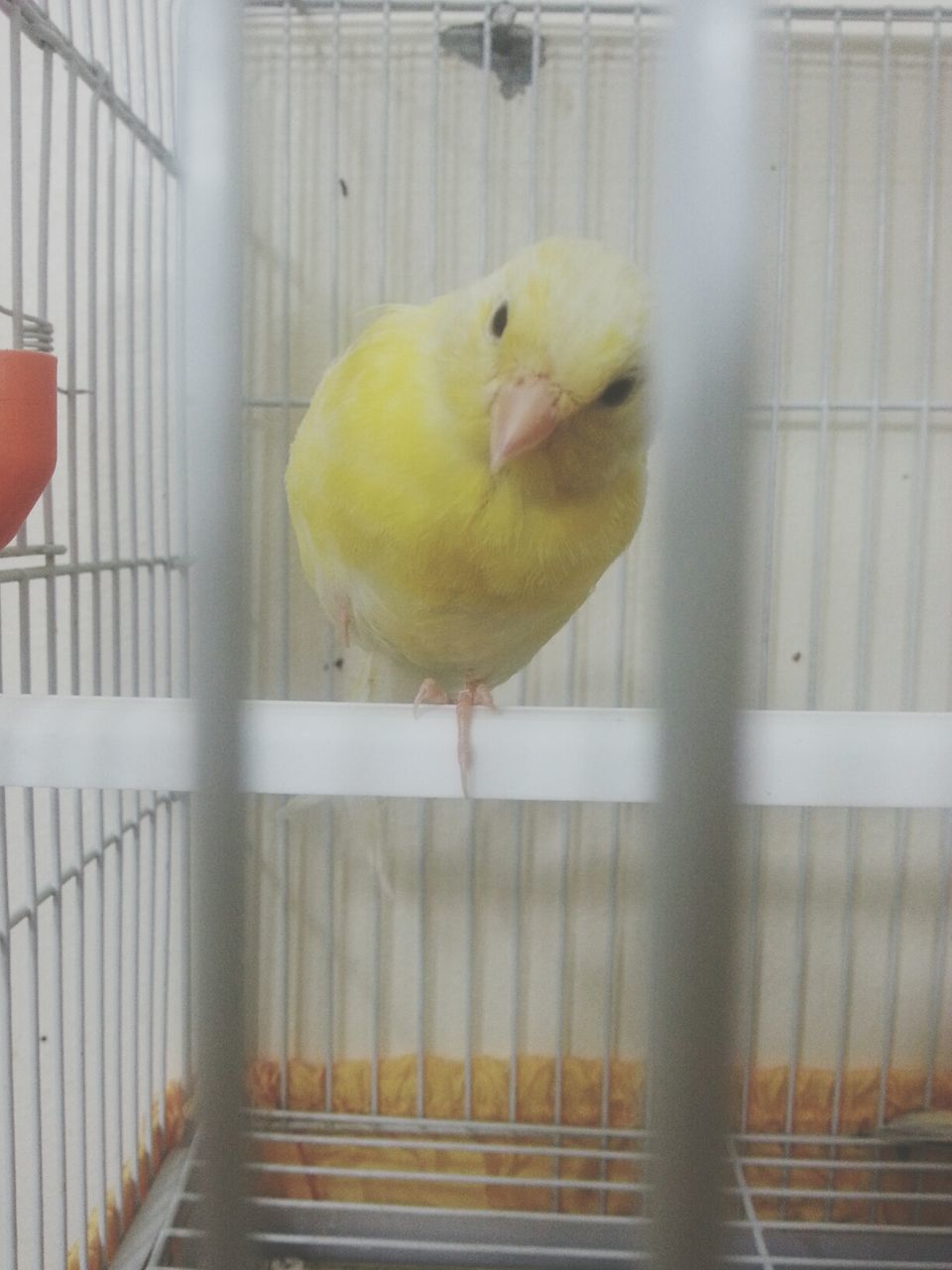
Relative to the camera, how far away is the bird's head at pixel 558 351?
1.61 ft

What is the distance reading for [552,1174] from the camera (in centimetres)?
97

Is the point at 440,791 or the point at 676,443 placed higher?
the point at 676,443

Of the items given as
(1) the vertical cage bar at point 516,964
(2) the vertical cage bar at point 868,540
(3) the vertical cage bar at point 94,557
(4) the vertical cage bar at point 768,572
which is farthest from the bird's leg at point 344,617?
(2) the vertical cage bar at point 868,540

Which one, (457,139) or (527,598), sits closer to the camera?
(527,598)

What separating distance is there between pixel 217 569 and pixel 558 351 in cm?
39

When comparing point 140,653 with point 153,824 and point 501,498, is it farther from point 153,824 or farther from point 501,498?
point 501,498

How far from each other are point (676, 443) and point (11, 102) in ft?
1.94

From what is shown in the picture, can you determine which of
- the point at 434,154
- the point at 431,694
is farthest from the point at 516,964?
the point at 434,154

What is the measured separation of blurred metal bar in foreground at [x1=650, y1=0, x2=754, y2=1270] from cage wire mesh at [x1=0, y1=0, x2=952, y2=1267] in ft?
2.28

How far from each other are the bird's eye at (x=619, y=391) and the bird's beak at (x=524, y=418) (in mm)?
35

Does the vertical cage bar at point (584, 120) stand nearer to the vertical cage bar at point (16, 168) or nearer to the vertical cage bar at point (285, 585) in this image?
the vertical cage bar at point (285, 585)

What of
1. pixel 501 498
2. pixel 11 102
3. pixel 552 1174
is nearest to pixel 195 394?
pixel 501 498

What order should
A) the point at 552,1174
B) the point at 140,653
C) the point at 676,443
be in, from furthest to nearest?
the point at 552,1174
the point at 140,653
the point at 676,443

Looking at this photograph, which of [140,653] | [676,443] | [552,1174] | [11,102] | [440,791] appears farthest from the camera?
[552,1174]
